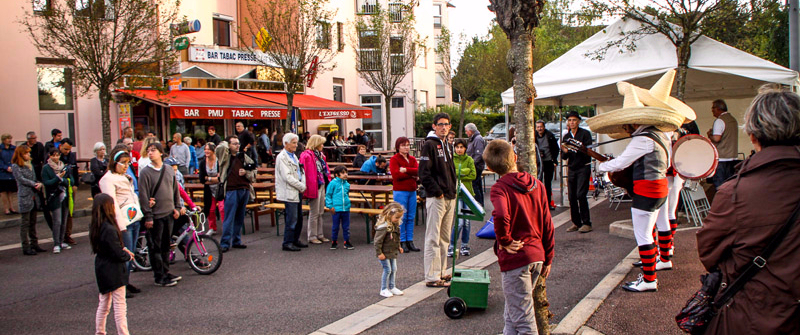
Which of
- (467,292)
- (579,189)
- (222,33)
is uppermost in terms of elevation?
(222,33)

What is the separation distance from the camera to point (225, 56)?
2538 centimetres

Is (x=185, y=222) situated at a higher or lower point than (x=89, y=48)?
lower

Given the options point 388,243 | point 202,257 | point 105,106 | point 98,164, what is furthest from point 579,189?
point 105,106

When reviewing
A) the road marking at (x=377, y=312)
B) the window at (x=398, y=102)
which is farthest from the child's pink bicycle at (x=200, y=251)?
the window at (x=398, y=102)

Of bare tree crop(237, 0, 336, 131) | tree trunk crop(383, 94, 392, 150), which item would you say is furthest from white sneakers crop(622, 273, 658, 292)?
tree trunk crop(383, 94, 392, 150)

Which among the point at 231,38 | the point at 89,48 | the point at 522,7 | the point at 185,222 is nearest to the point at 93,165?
the point at 185,222

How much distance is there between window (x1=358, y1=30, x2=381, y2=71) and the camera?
30891 millimetres

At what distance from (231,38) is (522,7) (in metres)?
23.8

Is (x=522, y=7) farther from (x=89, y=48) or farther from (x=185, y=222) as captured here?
(x=89, y=48)

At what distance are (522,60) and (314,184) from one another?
17.4 ft

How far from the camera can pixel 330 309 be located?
6176mm

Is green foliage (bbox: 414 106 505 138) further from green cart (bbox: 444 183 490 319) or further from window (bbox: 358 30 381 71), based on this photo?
green cart (bbox: 444 183 490 319)

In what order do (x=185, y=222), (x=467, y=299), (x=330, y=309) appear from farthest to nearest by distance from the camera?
(x=185, y=222) → (x=330, y=309) → (x=467, y=299)

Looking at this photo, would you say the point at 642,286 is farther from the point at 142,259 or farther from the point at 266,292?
the point at 142,259
